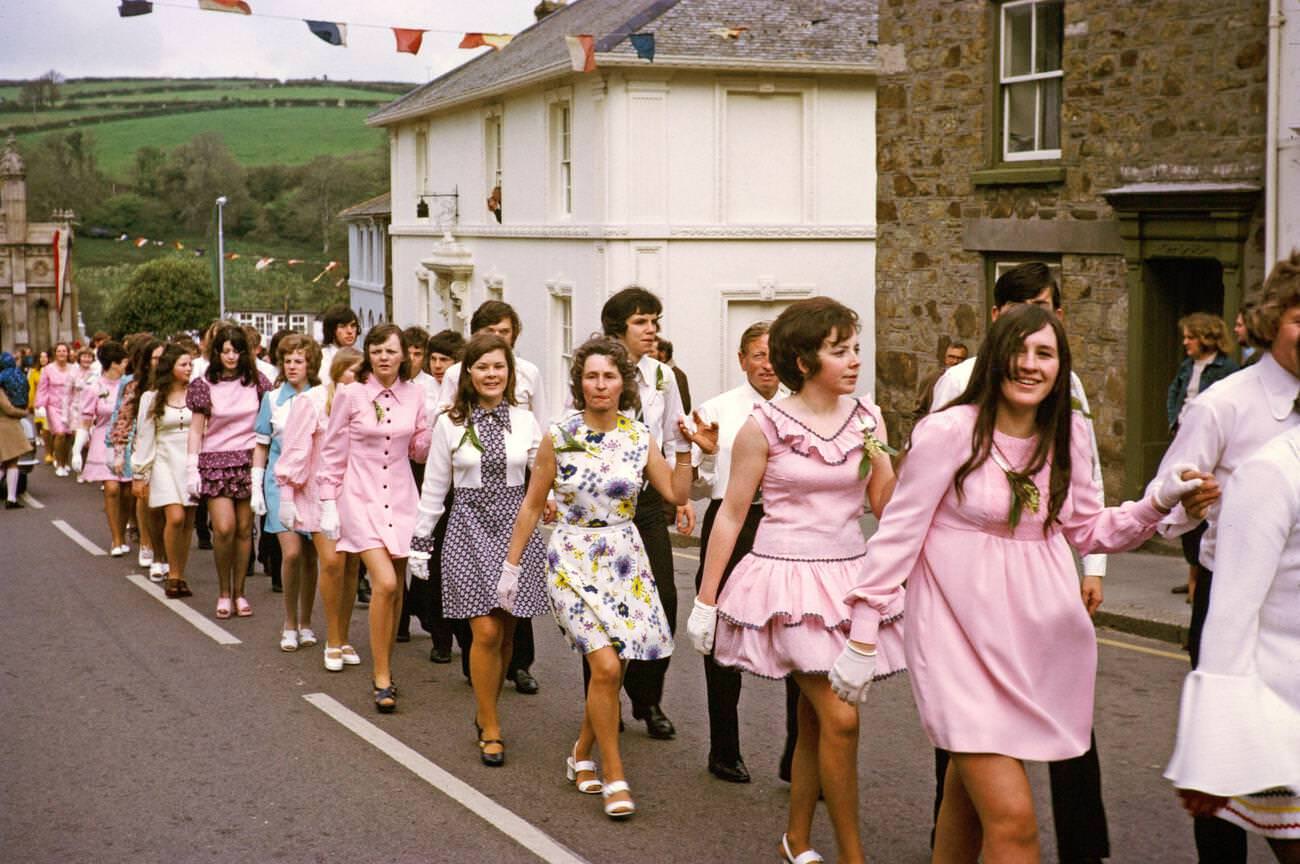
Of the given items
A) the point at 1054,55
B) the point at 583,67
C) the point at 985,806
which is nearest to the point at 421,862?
the point at 985,806

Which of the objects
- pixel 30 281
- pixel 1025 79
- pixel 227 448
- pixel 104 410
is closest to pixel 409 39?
pixel 104 410

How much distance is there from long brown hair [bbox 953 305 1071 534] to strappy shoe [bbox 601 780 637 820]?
2.54 metres

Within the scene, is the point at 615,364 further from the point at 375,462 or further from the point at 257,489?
the point at 257,489

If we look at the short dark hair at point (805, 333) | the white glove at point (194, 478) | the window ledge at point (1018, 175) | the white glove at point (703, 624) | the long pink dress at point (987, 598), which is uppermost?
the window ledge at point (1018, 175)

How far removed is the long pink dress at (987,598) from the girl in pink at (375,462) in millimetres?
4681

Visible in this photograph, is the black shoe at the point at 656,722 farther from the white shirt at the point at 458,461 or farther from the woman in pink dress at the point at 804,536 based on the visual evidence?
the woman in pink dress at the point at 804,536

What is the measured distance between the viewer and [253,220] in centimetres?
11506

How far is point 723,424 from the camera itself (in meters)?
6.97

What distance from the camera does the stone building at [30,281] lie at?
102 m

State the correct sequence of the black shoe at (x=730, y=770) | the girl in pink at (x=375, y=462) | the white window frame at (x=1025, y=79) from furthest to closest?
1. the white window frame at (x=1025, y=79)
2. the girl in pink at (x=375, y=462)
3. the black shoe at (x=730, y=770)

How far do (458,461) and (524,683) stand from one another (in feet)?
6.27

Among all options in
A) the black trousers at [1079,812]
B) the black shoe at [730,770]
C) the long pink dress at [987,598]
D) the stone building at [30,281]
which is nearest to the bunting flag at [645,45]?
the black shoe at [730,770]

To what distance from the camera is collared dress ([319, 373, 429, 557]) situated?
8898 millimetres

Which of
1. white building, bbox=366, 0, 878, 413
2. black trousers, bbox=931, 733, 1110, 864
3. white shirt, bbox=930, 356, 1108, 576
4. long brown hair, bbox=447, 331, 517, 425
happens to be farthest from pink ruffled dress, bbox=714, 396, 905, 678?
white building, bbox=366, 0, 878, 413
